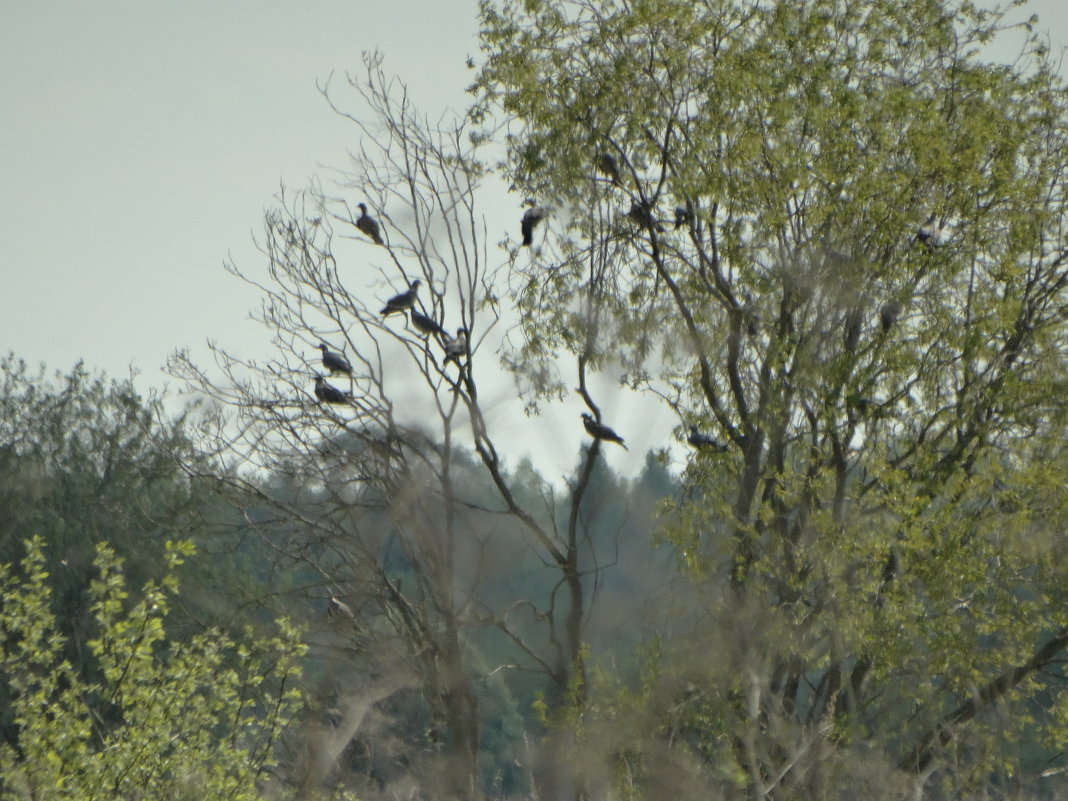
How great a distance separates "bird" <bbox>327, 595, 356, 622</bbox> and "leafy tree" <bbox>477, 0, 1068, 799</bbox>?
3.20 meters

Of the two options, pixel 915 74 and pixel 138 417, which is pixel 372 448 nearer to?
pixel 915 74

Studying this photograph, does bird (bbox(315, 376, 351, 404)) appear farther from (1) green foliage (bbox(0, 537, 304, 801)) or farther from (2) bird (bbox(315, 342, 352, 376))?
(1) green foliage (bbox(0, 537, 304, 801))

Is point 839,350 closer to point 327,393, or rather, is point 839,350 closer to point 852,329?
point 852,329

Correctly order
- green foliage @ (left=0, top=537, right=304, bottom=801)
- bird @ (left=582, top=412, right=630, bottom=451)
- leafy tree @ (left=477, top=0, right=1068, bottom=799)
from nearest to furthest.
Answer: green foliage @ (left=0, top=537, right=304, bottom=801)
leafy tree @ (left=477, top=0, right=1068, bottom=799)
bird @ (left=582, top=412, right=630, bottom=451)

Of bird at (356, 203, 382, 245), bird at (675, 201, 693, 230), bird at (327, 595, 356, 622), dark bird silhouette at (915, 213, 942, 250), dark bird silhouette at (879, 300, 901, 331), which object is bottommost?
bird at (327, 595, 356, 622)

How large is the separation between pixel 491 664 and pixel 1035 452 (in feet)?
52.0

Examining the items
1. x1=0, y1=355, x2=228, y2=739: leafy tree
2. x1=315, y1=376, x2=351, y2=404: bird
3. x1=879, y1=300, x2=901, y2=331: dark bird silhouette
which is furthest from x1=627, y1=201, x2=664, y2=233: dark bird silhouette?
x1=0, y1=355, x2=228, y2=739: leafy tree

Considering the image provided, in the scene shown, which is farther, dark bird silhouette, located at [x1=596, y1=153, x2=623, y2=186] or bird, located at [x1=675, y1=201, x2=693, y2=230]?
dark bird silhouette, located at [x1=596, y1=153, x2=623, y2=186]

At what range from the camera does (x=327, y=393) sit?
504 inches

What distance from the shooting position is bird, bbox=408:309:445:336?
12.8 metres

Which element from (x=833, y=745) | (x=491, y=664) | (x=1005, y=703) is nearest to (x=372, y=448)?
(x=833, y=745)

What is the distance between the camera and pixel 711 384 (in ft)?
38.1

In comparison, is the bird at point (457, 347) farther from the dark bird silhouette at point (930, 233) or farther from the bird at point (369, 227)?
the dark bird silhouette at point (930, 233)

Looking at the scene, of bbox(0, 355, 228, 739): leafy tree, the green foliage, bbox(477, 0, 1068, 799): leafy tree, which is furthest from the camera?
bbox(0, 355, 228, 739): leafy tree
